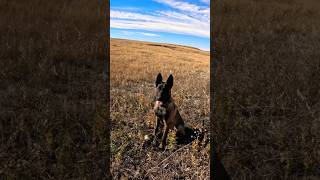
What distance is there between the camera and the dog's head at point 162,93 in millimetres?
5113

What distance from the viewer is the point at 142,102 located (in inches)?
307

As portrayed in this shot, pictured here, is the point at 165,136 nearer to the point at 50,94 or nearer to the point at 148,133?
the point at 148,133

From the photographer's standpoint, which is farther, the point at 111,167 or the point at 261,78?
the point at 261,78

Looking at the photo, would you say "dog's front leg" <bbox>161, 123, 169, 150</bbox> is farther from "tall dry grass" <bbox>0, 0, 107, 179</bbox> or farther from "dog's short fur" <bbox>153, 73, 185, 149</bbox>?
"tall dry grass" <bbox>0, 0, 107, 179</bbox>

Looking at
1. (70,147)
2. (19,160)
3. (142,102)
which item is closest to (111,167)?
(70,147)

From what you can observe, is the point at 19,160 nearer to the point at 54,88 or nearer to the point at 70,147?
the point at 70,147

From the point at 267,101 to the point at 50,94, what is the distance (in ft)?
14.0

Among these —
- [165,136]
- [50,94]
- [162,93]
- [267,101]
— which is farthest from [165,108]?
[50,94]

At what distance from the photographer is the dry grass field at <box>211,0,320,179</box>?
17.8ft

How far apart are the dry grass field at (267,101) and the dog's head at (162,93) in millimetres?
1210

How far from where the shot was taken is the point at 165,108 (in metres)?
5.39

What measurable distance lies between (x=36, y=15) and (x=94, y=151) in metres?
9.06

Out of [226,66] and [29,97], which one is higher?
[226,66]

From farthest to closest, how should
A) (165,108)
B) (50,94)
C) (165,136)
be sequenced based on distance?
(50,94), (165,136), (165,108)
